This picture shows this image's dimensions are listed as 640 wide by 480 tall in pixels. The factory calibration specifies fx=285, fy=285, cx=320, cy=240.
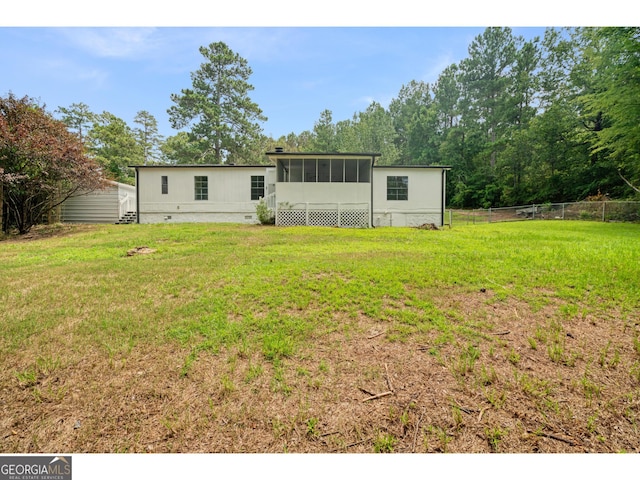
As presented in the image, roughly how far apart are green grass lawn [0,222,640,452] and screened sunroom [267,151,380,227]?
307 inches

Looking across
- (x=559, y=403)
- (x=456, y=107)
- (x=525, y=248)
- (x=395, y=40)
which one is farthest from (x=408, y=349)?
(x=456, y=107)

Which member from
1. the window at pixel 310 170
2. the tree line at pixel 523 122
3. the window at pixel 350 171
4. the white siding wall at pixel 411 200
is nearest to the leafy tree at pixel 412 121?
the tree line at pixel 523 122

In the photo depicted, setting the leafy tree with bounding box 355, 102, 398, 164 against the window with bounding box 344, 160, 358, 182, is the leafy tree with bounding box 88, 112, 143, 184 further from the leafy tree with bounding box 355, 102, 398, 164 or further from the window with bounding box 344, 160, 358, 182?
the leafy tree with bounding box 355, 102, 398, 164

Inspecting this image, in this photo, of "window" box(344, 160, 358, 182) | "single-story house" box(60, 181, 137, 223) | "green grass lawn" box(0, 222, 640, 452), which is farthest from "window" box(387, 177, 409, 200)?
"single-story house" box(60, 181, 137, 223)

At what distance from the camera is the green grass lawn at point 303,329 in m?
2.00

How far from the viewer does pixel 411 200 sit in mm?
14789

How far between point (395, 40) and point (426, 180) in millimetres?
12060

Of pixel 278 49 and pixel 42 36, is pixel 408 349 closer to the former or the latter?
pixel 278 49

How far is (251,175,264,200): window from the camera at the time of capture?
15711 millimetres

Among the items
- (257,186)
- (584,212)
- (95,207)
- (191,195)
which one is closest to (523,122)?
(584,212)

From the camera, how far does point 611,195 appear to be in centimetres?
2000

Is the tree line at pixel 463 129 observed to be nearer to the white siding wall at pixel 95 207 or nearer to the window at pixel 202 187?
the white siding wall at pixel 95 207

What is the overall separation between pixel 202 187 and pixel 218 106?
18726 millimetres

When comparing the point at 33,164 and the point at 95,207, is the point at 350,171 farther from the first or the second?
the point at 95,207
